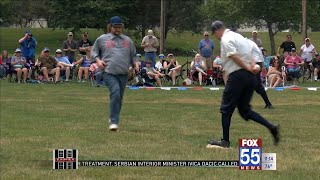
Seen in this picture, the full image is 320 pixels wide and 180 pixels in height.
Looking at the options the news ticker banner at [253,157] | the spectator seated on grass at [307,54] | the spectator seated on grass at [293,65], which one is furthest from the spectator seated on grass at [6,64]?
the news ticker banner at [253,157]

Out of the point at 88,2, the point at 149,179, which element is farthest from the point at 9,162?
the point at 88,2

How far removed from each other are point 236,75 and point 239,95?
0.26 meters

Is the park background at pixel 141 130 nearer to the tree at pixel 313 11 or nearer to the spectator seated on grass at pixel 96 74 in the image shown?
the spectator seated on grass at pixel 96 74

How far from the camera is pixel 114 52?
1120cm

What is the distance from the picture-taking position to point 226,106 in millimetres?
9344

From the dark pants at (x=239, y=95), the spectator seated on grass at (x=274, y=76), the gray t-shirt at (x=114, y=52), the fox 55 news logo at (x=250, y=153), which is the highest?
the gray t-shirt at (x=114, y=52)

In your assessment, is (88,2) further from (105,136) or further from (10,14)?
(105,136)

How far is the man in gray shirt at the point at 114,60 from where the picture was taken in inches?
438

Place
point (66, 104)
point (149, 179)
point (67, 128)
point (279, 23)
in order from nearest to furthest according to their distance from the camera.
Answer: point (149, 179), point (67, 128), point (66, 104), point (279, 23)

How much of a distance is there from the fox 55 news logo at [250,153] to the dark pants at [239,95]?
1.96 m

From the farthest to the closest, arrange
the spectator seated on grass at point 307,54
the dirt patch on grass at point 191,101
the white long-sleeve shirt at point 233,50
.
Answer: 1. the spectator seated on grass at point 307,54
2. the dirt patch on grass at point 191,101
3. the white long-sleeve shirt at point 233,50

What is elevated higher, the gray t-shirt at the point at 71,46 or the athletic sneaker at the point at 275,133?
the gray t-shirt at the point at 71,46

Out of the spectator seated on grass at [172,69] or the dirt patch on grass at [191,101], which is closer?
the dirt patch on grass at [191,101]

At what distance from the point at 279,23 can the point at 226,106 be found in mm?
54221
